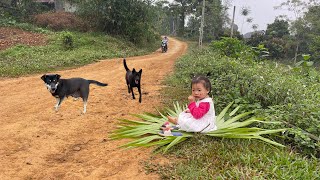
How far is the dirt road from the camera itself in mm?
4102

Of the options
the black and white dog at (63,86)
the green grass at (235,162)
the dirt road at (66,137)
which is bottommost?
the dirt road at (66,137)

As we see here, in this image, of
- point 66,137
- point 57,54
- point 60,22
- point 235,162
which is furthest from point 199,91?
point 60,22

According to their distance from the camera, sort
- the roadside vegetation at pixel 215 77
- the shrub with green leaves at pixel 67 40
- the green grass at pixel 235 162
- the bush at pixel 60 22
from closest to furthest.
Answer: the green grass at pixel 235 162 → the roadside vegetation at pixel 215 77 → the shrub with green leaves at pixel 67 40 → the bush at pixel 60 22

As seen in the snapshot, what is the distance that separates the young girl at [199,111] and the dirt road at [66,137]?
2.72 ft

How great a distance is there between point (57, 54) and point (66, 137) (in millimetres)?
12731

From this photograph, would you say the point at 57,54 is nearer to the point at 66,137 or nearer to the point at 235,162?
the point at 66,137

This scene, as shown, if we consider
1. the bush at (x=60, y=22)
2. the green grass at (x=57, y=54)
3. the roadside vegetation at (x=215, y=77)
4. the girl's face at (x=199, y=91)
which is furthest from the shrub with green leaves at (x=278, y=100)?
the bush at (x=60, y=22)

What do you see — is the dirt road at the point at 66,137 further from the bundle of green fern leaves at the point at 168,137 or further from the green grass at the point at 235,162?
the green grass at the point at 235,162

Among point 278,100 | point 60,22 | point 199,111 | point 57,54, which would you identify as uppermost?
point 60,22

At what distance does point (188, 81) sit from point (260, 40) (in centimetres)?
3625

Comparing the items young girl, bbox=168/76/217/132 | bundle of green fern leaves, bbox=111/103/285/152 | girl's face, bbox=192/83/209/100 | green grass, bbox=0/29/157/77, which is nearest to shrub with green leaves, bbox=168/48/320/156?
bundle of green fern leaves, bbox=111/103/285/152

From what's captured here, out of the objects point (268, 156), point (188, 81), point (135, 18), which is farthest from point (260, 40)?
point (268, 156)

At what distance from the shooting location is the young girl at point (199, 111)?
15.5ft

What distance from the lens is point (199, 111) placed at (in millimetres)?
4707
